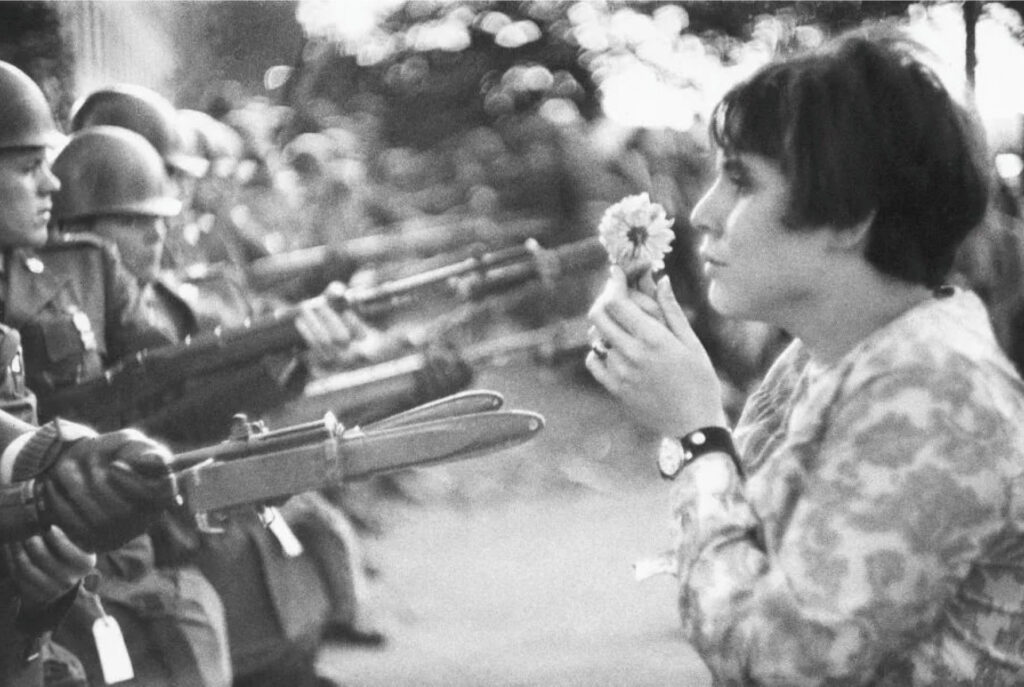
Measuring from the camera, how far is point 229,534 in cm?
262

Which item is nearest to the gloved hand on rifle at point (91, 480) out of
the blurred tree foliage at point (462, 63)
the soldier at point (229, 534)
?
the soldier at point (229, 534)

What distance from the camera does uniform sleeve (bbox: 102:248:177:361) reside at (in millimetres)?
2330

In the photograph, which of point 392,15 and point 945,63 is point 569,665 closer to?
point 392,15

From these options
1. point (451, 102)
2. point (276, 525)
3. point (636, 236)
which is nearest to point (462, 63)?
point (451, 102)

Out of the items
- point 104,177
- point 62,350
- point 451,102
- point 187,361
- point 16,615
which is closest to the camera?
point 16,615

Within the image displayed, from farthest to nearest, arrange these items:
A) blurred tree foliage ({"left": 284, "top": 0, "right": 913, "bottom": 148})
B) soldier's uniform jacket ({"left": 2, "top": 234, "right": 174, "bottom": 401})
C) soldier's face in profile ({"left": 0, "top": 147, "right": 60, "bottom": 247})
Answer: blurred tree foliage ({"left": 284, "top": 0, "right": 913, "bottom": 148}) → soldier's uniform jacket ({"left": 2, "top": 234, "right": 174, "bottom": 401}) → soldier's face in profile ({"left": 0, "top": 147, "right": 60, "bottom": 247})

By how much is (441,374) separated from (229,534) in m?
0.49

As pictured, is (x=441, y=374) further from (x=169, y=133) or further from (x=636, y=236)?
(x=636, y=236)

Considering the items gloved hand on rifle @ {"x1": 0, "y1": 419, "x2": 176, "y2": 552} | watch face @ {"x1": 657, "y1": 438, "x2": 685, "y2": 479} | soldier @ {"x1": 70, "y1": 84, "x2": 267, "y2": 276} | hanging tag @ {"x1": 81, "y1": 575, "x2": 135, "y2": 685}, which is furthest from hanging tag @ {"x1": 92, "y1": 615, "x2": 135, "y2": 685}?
soldier @ {"x1": 70, "y1": 84, "x2": 267, "y2": 276}

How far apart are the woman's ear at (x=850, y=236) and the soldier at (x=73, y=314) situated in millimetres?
1130

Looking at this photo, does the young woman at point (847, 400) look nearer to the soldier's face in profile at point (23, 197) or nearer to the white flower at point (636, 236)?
the white flower at point (636, 236)

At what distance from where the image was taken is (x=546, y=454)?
5.02 m

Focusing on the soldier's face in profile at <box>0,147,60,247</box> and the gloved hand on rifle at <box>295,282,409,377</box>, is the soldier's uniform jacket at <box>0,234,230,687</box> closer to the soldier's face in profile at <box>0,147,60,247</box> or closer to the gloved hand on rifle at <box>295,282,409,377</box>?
the soldier's face in profile at <box>0,147,60,247</box>

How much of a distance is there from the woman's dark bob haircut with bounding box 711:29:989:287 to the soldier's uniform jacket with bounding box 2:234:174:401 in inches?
50.8
